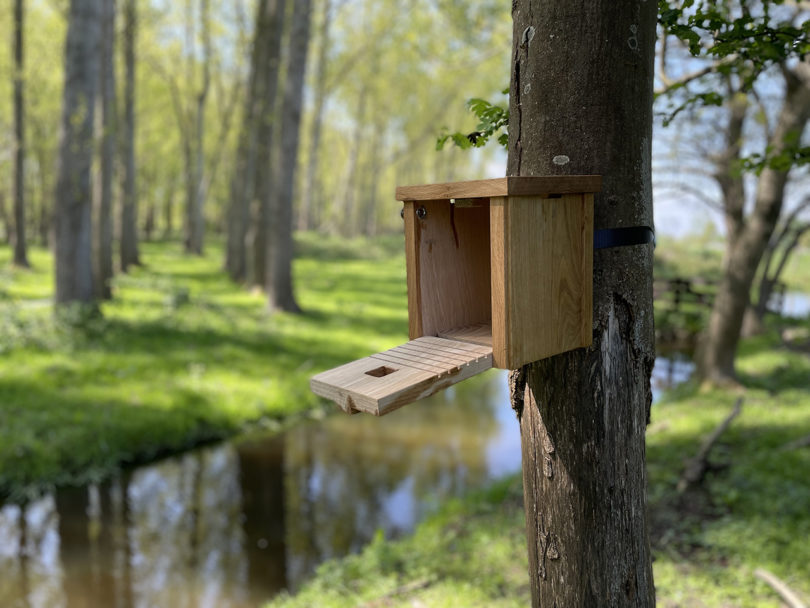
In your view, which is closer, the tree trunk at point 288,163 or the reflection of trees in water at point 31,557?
the reflection of trees in water at point 31,557

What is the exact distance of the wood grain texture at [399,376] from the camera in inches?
65.4

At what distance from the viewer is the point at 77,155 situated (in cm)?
945

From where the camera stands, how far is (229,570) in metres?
5.05

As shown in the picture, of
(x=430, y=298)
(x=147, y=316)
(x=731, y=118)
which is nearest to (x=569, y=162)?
(x=430, y=298)

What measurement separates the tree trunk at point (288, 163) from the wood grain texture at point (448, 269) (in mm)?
10990

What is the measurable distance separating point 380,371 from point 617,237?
0.80 meters

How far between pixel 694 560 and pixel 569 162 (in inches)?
142

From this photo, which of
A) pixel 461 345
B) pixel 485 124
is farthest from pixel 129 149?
pixel 461 345

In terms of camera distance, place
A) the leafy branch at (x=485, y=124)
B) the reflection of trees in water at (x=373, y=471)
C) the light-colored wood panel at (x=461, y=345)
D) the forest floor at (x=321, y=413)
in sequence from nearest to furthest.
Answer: the light-colored wood panel at (x=461, y=345)
the leafy branch at (x=485, y=124)
the forest floor at (x=321, y=413)
the reflection of trees in water at (x=373, y=471)

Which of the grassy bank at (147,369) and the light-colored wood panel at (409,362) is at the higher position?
the light-colored wood panel at (409,362)

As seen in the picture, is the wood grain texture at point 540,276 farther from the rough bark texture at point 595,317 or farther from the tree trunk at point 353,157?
the tree trunk at point 353,157

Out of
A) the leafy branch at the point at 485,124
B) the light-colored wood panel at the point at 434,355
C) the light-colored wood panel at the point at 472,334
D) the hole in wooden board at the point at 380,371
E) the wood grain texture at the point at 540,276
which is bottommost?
the hole in wooden board at the point at 380,371

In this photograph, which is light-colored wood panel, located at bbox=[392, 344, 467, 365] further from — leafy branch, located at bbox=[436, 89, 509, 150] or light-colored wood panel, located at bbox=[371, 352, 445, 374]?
leafy branch, located at bbox=[436, 89, 509, 150]

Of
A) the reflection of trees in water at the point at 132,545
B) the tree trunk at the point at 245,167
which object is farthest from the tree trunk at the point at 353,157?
the reflection of trees in water at the point at 132,545
